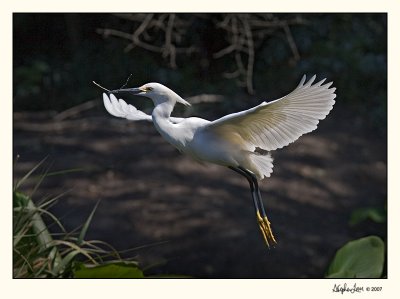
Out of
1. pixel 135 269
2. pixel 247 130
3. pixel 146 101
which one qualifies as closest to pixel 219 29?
pixel 146 101

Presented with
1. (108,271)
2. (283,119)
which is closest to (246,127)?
(283,119)

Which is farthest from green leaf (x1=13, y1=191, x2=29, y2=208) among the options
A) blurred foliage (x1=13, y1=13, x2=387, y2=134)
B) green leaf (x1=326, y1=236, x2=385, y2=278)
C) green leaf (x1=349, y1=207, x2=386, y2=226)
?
blurred foliage (x1=13, y1=13, x2=387, y2=134)

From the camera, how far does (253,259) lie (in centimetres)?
536

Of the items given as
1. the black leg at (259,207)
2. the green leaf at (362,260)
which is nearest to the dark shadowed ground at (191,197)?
the green leaf at (362,260)

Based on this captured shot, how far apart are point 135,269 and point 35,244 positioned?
53 centimetres

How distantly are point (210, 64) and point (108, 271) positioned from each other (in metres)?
4.49

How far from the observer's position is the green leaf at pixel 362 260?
3.53 metres

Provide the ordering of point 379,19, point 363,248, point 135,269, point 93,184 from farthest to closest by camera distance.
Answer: point 379,19
point 93,184
point 363,248
point 135,269

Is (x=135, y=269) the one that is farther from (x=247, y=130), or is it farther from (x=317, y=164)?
(x=317, y=164)

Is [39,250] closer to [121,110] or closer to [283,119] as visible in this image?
[121,110]

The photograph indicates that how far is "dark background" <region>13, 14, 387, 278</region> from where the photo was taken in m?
5.57

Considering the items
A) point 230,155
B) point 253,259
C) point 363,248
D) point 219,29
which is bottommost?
point 253,259

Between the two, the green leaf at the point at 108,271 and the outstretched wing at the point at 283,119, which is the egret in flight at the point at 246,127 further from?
the green leaf at the point at 108,271

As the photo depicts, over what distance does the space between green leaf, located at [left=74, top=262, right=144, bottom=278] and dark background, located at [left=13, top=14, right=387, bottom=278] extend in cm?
215
